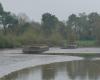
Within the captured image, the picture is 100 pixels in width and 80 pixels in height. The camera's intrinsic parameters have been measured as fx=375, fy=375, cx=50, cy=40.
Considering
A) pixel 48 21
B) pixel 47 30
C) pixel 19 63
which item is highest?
pixel 48 21

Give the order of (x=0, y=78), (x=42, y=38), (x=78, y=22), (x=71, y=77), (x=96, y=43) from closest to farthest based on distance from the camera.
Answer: (x=0, y=78), (x=71, y=77), (x=42, y=38), (x=96, y=43), (x=78, y=22)

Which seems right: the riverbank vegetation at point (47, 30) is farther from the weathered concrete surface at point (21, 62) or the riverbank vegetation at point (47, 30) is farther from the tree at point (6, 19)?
the weathered concrete surface at point (21, 62)

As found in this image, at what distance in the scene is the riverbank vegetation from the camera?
73.1m

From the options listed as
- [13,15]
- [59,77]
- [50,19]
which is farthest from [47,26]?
[59,77]

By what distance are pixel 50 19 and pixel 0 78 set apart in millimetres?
89504

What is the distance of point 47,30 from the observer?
96438mm

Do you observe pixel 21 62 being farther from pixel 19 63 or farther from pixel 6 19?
pixel 6 19

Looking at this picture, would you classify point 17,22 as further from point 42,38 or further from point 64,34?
point 42,38

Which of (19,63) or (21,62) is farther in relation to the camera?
(21,62)

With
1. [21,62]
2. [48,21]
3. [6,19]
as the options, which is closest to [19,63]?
[21,62]

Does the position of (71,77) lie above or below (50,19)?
below

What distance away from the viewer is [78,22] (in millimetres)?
116812

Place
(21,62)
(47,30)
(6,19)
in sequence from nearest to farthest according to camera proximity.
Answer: (21,62)
(6,19)
(47,30)

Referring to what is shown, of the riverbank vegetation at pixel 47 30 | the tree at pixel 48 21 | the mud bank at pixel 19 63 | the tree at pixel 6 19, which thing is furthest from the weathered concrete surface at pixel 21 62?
the tree at pixel 48 21
